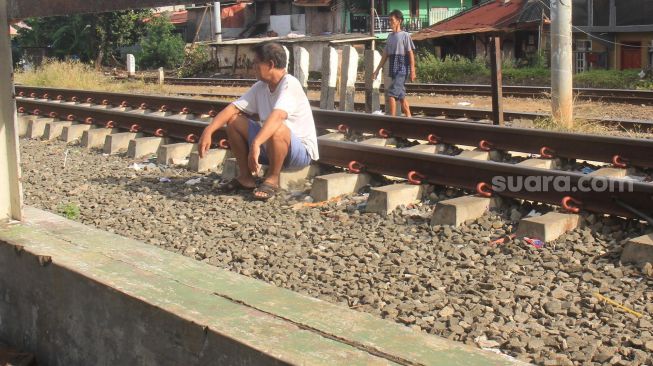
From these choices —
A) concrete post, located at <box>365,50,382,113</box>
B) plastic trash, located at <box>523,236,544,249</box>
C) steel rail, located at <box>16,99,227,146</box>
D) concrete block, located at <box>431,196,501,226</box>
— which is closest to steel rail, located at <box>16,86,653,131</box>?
concrete post, located at <box>365,50,382,113</box>

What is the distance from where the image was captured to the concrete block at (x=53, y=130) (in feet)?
36.9

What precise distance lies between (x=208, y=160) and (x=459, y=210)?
10.7 ft

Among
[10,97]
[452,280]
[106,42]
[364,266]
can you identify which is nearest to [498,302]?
[452,280]

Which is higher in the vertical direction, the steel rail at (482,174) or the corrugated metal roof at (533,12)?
the corrugated metal roof at (533,12)

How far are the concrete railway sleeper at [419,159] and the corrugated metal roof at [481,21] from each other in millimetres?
28750

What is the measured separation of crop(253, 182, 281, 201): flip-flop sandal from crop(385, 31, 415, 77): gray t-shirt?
16.5ft

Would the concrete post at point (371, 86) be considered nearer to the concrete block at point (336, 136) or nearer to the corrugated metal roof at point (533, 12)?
the concrete block at point (336, 136)

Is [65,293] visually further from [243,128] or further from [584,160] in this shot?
[584,160]

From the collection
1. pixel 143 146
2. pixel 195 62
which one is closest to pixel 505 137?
pixel 143 146

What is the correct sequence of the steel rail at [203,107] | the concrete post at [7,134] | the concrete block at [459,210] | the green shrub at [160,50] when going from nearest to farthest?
the concrete post at [7,134] < the concrete block at [459,210] < the steel rail at [203,107] < the green shrub at [160,50]

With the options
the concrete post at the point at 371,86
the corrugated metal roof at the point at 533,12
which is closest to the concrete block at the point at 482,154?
the concrete post at the point at 371,86

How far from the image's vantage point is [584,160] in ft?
24.4

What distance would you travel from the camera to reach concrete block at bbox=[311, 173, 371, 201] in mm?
6645

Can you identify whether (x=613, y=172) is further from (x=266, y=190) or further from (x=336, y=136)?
(x=336, y=136)
